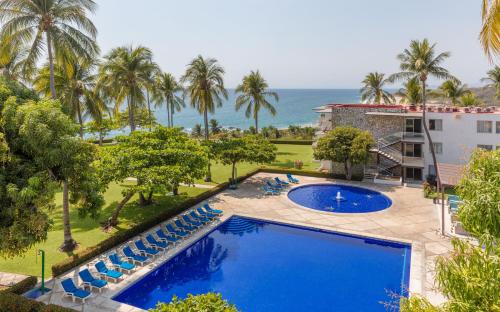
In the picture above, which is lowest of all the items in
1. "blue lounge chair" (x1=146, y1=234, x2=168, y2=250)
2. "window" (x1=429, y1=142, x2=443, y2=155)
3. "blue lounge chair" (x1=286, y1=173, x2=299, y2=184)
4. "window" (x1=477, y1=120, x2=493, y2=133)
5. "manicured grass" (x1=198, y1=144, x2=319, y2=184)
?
"blue lounge chair" (x1=146, y1=234, x2=168, y2=250)

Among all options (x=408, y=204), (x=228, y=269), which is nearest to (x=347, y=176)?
(x=408, y=204)

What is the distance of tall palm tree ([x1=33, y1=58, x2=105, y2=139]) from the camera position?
30.1m

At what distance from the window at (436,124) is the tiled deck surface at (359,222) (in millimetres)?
6306

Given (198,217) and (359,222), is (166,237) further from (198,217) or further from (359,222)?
(359,222)

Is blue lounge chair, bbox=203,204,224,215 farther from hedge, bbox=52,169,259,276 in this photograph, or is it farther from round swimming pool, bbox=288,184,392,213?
round swimming pool, bbox=288,184,392,213

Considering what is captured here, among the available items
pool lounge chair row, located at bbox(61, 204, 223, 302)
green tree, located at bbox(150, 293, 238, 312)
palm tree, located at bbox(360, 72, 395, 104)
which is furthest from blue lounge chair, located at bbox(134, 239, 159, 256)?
palm tree, located at bbox(360, 72, 395, 104)

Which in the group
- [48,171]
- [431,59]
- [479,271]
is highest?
[431,59]

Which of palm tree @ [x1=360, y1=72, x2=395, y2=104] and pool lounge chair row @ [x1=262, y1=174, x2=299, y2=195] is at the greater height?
palm tree @ [x1=360, y1=72, x2=395, y2=104]

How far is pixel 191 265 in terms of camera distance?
770 inches

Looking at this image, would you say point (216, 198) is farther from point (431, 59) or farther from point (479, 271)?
point (479, 271)

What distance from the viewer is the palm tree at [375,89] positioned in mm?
Answer: 49625

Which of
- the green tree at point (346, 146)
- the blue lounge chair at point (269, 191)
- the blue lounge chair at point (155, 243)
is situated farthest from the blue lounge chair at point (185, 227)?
the green tree at point (346, 146)

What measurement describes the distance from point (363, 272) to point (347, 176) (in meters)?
17.8

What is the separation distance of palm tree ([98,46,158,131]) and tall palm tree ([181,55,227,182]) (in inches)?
169
